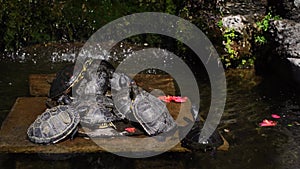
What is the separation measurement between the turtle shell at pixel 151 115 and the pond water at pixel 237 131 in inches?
13.7

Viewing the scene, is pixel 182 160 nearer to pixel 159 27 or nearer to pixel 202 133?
pixel 202 133

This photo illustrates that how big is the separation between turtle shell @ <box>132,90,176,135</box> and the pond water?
349mm

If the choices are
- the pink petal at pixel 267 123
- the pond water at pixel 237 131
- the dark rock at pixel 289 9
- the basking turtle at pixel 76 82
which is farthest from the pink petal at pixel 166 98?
the dark rock at pixel 289 9

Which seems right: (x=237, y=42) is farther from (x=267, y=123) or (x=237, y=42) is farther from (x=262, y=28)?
(x=267, y=123)

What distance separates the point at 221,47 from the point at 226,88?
1.59 metres

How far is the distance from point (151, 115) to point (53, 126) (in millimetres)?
1207

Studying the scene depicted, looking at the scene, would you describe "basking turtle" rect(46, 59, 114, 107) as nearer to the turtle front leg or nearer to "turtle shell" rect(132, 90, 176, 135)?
the turtle front leg

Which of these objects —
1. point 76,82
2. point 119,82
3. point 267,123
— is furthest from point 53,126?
point 267,123

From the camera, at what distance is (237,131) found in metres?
7.19

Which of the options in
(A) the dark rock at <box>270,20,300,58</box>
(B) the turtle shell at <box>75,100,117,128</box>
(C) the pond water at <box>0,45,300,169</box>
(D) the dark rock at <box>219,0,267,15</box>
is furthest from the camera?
(D) the dark rock at <box>219,0,267,15</box>

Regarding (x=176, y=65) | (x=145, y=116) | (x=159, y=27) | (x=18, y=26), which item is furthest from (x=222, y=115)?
(x=18, y=26)

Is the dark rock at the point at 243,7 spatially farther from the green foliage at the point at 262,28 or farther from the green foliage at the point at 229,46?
the green foliage at the point at 229,46

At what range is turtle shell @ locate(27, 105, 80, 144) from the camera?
19.6 feet

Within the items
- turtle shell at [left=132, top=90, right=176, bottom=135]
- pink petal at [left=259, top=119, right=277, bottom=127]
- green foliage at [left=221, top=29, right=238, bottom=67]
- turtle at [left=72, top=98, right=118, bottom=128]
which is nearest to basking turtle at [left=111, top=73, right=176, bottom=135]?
turtle shell at [left=132, top=90, right=176, bottom=135]
